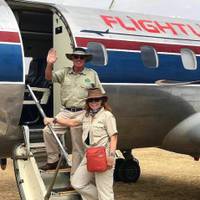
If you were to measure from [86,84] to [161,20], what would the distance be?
12.6 ft

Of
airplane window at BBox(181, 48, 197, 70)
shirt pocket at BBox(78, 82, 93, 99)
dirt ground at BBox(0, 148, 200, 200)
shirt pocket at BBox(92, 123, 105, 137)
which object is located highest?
airplane window at BBox(181, 48, 197, 70)

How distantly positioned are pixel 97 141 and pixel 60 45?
2.78 m

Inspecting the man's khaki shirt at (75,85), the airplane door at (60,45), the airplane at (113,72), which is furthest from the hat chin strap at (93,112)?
the airplane door at (60,45)

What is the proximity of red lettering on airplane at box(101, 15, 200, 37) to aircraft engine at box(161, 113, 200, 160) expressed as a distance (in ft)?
6.58

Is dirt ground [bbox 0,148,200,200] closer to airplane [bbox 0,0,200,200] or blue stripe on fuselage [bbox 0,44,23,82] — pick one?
airplane [bbox 0,0,200,200]

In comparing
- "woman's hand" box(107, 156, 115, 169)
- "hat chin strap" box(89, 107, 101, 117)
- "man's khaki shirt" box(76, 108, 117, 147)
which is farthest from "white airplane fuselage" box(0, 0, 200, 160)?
"woman's hand" box(107, 156, 115, 169)

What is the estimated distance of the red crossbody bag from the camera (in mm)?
7002

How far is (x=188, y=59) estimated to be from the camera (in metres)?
10.9

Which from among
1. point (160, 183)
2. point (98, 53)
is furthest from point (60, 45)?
point (160, 183)

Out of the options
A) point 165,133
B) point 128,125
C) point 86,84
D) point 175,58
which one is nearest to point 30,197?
point 86,84

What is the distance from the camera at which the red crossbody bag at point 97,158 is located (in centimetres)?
700

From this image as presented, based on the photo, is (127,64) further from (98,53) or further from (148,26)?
(148,26)

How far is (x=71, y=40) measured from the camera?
9.20 metres

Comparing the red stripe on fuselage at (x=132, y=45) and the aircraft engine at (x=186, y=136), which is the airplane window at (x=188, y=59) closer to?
the red stripe on fuselage at (x=132, y=45)
